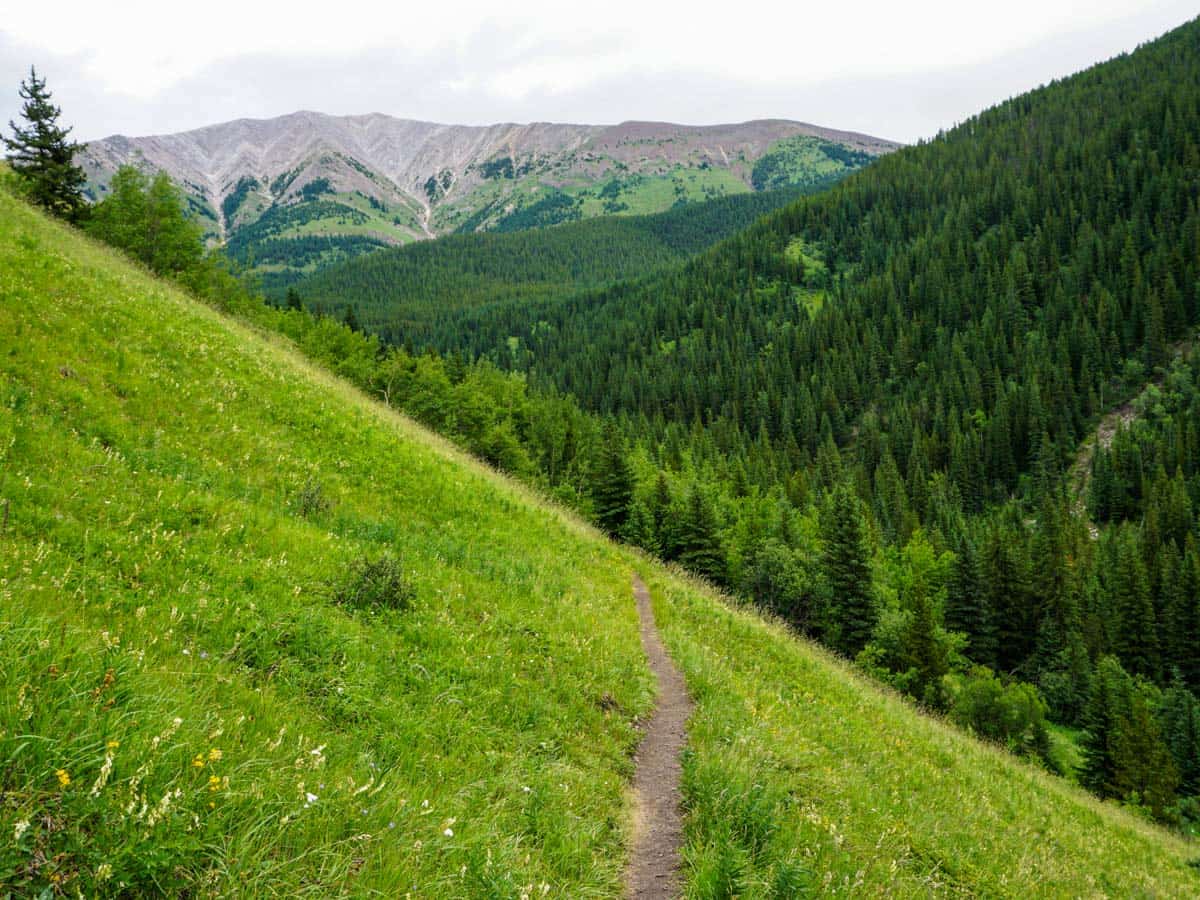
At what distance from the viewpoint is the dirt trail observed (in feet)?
18.9

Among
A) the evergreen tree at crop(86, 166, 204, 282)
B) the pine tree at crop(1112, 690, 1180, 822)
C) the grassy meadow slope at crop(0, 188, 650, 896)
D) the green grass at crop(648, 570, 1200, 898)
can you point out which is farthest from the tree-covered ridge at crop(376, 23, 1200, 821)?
the evergreen tree at crop(86, 166, 204, 282)

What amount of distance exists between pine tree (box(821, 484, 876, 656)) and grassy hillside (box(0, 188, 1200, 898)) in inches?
1263

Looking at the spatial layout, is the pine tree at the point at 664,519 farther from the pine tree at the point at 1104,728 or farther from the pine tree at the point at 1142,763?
the pine tree at the point at 1142,763

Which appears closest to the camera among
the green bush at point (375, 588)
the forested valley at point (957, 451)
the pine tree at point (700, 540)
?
the green bush at point (375, 588)

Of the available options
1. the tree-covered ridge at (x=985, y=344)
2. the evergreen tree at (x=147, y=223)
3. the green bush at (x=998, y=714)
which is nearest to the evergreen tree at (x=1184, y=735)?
the green bush at (x=998, y=714)

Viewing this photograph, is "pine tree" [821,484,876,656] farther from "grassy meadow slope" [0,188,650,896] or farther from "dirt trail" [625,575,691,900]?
"dirt trail" [625,575,691,900]

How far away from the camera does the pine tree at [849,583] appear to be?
159ft

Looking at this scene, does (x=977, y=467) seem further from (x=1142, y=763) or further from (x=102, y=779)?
(x=102, y=779)

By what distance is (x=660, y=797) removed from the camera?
23.7 feet

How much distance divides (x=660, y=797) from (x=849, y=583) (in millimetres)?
46338

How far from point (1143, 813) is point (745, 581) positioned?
28.5 metres

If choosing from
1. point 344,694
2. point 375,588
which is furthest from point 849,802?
point 375,588

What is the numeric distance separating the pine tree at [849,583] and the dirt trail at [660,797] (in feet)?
136

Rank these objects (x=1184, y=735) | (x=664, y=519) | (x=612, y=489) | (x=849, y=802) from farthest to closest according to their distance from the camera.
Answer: (x=1184, y=735) < (x=664, y=519) < (x=612, y=489) < (x=849, y=802)
